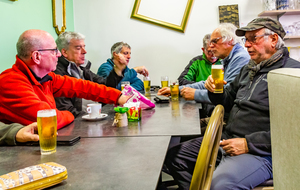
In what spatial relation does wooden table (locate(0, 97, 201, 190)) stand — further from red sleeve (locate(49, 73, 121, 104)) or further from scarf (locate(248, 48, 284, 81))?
scarf (locate(248, 48, 284, 81))

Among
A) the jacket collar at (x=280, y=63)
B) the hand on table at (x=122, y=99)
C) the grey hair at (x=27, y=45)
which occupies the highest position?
the grey hair at (x=27, y=45)

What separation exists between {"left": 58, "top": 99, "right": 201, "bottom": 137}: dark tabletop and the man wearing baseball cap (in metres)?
0.23

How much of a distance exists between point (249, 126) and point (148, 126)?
59cm

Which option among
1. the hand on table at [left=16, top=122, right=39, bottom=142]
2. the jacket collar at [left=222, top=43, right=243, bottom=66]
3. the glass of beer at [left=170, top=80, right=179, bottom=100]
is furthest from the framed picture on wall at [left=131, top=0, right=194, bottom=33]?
the hand on table at [left=16, top=122, right=39, bottom=142]

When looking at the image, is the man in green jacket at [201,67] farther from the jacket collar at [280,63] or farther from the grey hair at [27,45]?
the grey hair at [27,45]

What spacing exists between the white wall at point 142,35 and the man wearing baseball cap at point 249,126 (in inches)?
80.4

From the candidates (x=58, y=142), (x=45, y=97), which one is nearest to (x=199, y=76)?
(x=45, y=97)

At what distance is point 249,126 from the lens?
155cm

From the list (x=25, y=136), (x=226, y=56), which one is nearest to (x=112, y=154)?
(x=25, y=136)

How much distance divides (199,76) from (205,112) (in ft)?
2.46

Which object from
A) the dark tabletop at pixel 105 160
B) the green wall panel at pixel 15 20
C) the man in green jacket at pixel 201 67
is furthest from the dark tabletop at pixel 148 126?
the man in green jacket at pixel 201 67

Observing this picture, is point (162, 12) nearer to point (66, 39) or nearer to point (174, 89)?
point (66, 39)

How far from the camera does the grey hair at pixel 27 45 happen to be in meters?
1.60

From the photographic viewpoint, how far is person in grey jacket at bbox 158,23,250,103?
87.0 inches
